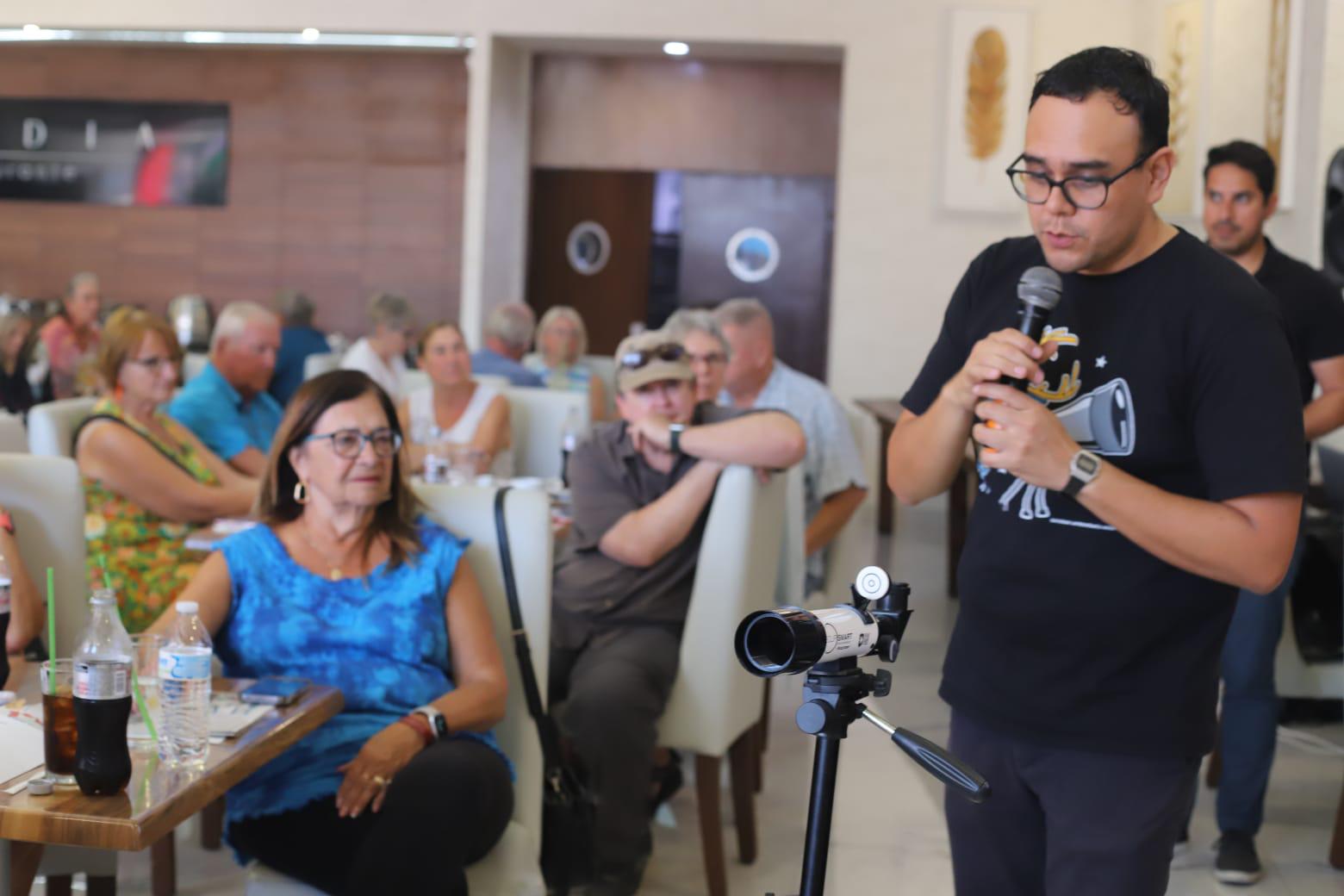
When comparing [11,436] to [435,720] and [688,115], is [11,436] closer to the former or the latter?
[435,720]

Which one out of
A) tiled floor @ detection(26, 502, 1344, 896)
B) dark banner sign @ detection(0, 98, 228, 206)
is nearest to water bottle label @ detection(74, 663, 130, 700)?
tiled floor @ detection(26, 502, 1344, 896)

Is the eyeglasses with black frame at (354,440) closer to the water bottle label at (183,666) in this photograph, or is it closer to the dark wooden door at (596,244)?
the water bottle label at (183,666)

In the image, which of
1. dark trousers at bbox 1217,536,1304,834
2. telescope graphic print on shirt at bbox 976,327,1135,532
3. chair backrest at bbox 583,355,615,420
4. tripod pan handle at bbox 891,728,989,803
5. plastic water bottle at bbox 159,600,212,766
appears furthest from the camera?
chair backrest at bbox 583,355,615,420

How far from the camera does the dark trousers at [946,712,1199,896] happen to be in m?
1.63

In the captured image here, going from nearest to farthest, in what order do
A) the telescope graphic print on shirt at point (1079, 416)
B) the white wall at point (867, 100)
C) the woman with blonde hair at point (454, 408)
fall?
the telescope graphic print on shirt at point (1079, 416)
the woman with blonde hair at point (454, 408)
the white wall at point (867, 100)

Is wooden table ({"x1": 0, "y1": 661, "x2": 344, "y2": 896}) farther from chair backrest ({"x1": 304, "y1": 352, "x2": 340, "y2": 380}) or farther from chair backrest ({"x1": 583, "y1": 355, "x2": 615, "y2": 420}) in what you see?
chair backrest ({"x1": 583, "y1": 355, "x2": 615, "y2": 420})

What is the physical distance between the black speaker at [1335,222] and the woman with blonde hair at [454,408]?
309cm

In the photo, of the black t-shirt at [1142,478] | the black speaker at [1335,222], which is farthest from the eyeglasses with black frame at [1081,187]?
the black speaker at [1335,222]

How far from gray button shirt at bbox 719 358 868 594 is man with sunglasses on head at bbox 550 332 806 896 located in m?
0.81

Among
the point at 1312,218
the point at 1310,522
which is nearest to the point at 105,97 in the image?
the point at 1312,218

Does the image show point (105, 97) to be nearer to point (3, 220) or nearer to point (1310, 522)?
point (3, 220)

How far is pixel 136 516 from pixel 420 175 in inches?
281

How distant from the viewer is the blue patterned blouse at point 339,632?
2.53m

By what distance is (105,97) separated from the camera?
10.6 metres
